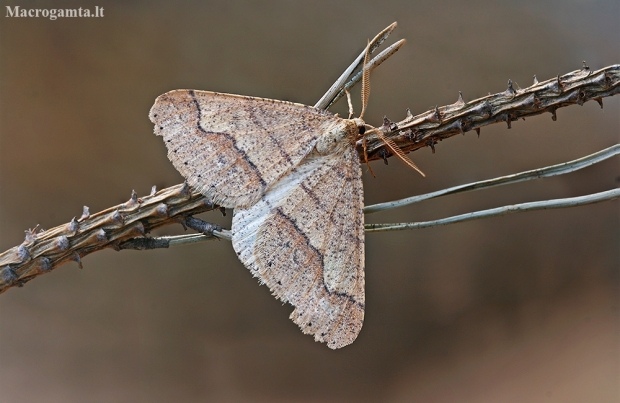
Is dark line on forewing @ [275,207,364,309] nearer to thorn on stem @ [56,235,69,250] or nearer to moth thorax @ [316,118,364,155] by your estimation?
moth thorax @ [316,118,364,155]

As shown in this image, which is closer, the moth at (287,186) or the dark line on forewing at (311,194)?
the moth at (287,186)

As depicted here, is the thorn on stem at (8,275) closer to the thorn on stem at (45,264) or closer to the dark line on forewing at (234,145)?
the thorn on stem at (45,264)

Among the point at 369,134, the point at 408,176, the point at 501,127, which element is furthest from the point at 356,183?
the point at 501,127

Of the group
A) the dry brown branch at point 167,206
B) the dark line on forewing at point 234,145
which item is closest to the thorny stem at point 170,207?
the dry brown branch at point 167,206

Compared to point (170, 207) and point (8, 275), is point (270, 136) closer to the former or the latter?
point (170, 207)

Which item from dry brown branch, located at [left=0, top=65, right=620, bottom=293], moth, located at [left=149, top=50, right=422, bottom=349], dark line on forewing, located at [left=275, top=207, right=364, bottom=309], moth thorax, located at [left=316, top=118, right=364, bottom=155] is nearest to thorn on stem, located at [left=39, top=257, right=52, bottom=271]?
dry brown branch, located at [left=0, top=65, right=620, bottom=293]

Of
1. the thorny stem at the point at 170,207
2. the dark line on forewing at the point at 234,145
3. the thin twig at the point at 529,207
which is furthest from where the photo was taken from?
the dark line on forewing at the point at 234,145

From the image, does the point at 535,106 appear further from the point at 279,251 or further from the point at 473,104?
the point at 279,251
